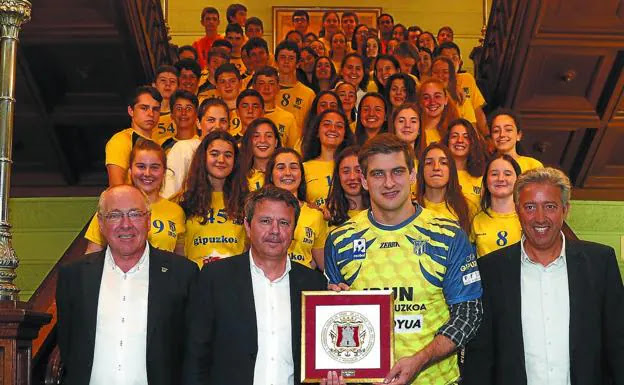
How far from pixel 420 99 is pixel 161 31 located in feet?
12.9

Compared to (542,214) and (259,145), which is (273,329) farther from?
(259,145)

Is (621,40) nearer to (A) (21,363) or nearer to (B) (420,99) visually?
(B) (420,99)

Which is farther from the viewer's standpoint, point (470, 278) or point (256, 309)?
point (256, 309)

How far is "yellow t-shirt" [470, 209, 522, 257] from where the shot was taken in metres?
5.89

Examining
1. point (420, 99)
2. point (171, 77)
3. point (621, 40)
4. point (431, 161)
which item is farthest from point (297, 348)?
point (621, 40)

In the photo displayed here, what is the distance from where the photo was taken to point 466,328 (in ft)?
12.6

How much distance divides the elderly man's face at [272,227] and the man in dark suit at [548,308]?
992 millimetres

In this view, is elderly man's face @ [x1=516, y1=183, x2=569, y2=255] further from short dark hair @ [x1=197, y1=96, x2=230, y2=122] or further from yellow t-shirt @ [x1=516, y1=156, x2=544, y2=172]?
short dark hair @ [x1=197, y1=96, x2=230, y2=122]

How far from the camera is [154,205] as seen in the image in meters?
5.65

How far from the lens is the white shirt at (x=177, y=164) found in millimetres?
6738

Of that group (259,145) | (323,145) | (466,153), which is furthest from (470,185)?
(259,145)

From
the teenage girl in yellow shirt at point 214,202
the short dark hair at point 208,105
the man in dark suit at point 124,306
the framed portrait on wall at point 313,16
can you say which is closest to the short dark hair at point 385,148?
the man in dark suit at point 124,306

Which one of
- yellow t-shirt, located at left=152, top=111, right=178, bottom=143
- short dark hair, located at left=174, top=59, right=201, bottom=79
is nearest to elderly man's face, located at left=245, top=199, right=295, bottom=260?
yellow t-shirt, located at left=152, top=111, right=178, bottom=143

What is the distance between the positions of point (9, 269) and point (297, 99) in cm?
499
